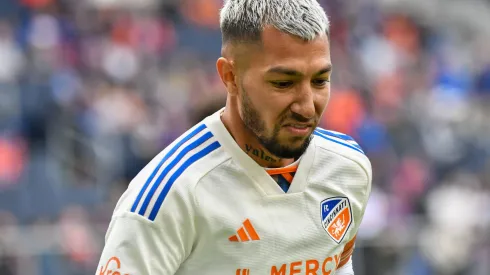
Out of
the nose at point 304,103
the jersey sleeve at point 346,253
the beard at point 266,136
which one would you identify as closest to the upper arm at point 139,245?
the beard at point 266,136

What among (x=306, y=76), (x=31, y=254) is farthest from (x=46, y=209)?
(x=306, y=76)

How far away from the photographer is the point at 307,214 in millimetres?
3416

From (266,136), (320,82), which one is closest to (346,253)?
(266,136)

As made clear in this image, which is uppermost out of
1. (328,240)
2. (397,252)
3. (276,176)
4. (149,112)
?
(276,176)

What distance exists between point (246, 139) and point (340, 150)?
40 centimetres

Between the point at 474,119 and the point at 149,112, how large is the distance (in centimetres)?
456

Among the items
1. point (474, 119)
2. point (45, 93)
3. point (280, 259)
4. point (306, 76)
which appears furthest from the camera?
point (474, 119)

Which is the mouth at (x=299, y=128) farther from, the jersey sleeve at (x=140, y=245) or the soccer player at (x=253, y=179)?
the jersey sleeve at (x=140, y=245)

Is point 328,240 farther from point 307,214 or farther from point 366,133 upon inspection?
point 366,133

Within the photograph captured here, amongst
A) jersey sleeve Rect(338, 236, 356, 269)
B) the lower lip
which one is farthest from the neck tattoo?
jersey sleeve Rect(338, 236, 356, 269)

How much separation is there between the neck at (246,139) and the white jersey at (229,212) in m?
0.02

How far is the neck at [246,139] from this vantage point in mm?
3352

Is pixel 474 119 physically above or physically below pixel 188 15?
below

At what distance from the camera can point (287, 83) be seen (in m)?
3.11
